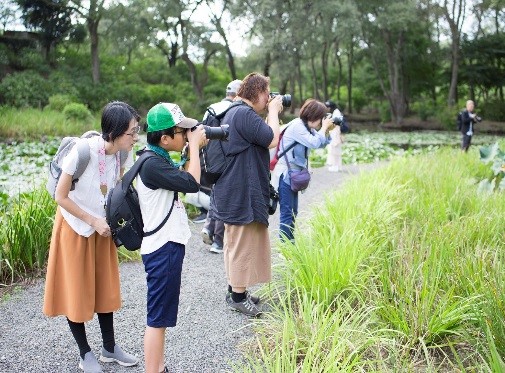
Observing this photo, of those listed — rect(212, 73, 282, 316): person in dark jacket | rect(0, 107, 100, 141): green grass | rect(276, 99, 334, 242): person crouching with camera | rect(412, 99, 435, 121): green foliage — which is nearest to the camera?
rect(212, 73, 282, 316): person in dark jacket

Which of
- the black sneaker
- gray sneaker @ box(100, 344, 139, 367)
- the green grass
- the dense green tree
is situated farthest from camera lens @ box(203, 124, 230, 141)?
the dense green tree

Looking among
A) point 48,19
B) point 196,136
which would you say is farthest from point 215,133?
point 48,19

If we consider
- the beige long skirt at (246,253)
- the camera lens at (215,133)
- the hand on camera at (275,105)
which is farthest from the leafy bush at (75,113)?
the camera lens at (215,133)

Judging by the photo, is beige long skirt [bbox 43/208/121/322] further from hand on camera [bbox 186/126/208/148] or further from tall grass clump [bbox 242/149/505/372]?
tall grass clump [bbox 242/149/505/372]

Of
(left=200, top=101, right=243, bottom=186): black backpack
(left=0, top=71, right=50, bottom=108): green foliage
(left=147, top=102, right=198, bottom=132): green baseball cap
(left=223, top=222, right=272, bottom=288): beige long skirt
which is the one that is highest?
(left=0, top=71, right=50, bottom=108): green foliage

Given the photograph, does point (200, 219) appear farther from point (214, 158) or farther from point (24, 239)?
point (214, 158)

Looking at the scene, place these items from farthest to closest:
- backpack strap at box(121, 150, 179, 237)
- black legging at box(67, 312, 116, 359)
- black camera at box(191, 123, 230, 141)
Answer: black legging at box(67, 312, 116, 359) → black camera at box(191, 123, 230, 141) → backpack strap at box(121, 150, 179, 237)

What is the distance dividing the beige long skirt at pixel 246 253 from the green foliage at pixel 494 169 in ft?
12.3

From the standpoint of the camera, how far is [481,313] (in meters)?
2.61

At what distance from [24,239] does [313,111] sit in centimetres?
274

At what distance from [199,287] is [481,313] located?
226cm

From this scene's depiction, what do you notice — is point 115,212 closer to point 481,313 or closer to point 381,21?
point 481,313

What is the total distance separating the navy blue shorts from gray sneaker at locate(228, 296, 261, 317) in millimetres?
1102

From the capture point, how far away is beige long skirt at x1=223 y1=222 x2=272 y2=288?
341 centimetres
